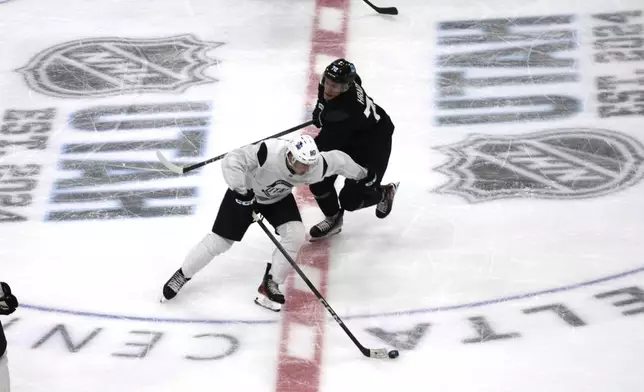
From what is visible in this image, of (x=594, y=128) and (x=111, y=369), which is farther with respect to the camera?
(x=594, y=128)

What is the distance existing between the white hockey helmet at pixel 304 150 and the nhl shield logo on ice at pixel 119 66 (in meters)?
2.13

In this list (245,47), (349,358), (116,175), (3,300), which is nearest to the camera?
(3,300)

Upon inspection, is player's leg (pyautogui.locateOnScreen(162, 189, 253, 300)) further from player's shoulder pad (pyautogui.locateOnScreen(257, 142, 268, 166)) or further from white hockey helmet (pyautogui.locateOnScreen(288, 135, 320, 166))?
white hockey helmet (pyautogui.locateOnScreen(288, 135, 320, 166))

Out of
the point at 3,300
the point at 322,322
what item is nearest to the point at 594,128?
the point at 322,322

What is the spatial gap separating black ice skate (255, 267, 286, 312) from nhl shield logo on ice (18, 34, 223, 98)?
6.31 feet

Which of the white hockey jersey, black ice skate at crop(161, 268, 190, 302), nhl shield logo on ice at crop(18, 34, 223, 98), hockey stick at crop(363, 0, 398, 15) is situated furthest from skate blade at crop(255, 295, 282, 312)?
hockey stick at crop(363, 0, 398, 15)

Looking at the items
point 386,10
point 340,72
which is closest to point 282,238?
point 340,72

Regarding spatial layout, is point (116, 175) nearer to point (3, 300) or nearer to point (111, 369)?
point (111, 369)

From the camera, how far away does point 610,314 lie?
5.71m

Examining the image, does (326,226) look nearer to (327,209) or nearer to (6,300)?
(327,209)

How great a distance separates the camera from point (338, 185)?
22.2 feet

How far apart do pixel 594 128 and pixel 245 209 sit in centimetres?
232

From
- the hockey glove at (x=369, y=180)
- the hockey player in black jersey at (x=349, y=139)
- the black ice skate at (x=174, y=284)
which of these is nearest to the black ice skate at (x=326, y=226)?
the hockey player in black jersey at (x=349, y=139)

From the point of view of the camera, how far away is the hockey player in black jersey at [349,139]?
585cm
